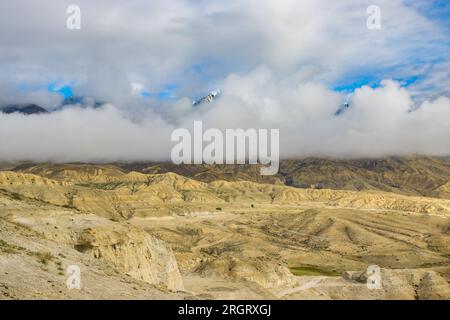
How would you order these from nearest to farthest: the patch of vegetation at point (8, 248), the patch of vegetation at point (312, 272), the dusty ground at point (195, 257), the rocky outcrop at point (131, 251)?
the patch of vegetation at point (8, 248) → the dusty ground at point (195, 257) → the rocky outcrop at point (131, 251) → the patch of vegetation at point (312, 272)

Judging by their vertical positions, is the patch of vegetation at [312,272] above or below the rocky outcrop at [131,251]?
below

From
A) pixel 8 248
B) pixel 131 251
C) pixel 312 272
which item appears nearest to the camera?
pixel 8 248

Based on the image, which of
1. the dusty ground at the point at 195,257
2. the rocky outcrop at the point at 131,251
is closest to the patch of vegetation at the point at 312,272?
the dusty ground at the point at 195,257

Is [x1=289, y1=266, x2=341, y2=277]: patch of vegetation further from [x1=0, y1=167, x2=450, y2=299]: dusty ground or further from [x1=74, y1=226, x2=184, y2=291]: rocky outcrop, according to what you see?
[x1=74, y1=226, x2=184, y2=291]: rocky outcrop

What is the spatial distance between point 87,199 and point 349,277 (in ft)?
411

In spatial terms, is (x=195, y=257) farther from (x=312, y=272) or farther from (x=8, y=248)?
(x=8, y=248)

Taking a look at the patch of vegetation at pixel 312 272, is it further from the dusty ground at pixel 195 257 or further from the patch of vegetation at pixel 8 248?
the patch of vegetation at pixel 8 248

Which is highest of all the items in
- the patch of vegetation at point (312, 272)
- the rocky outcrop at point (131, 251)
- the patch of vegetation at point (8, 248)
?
the patch of vegetation at point (8, 248)

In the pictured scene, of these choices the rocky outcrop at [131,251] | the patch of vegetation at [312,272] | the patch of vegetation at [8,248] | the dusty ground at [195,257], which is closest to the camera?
the patch of vegetation at [8,248]

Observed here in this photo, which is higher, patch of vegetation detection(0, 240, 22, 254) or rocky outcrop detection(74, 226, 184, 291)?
patch of vegetation detection(0, 240, 22, 254)

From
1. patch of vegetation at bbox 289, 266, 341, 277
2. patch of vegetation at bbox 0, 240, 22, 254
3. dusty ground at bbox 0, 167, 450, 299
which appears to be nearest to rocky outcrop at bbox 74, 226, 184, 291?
dusty ground at bbox 0, 167, 450, 299

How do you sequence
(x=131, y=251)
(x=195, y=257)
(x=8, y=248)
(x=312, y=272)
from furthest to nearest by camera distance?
(x=312, y=272), (x=195, y=257), (x=131, y=251), (x=8, y=248)

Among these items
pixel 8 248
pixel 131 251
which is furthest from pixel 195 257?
pixel 8 248
